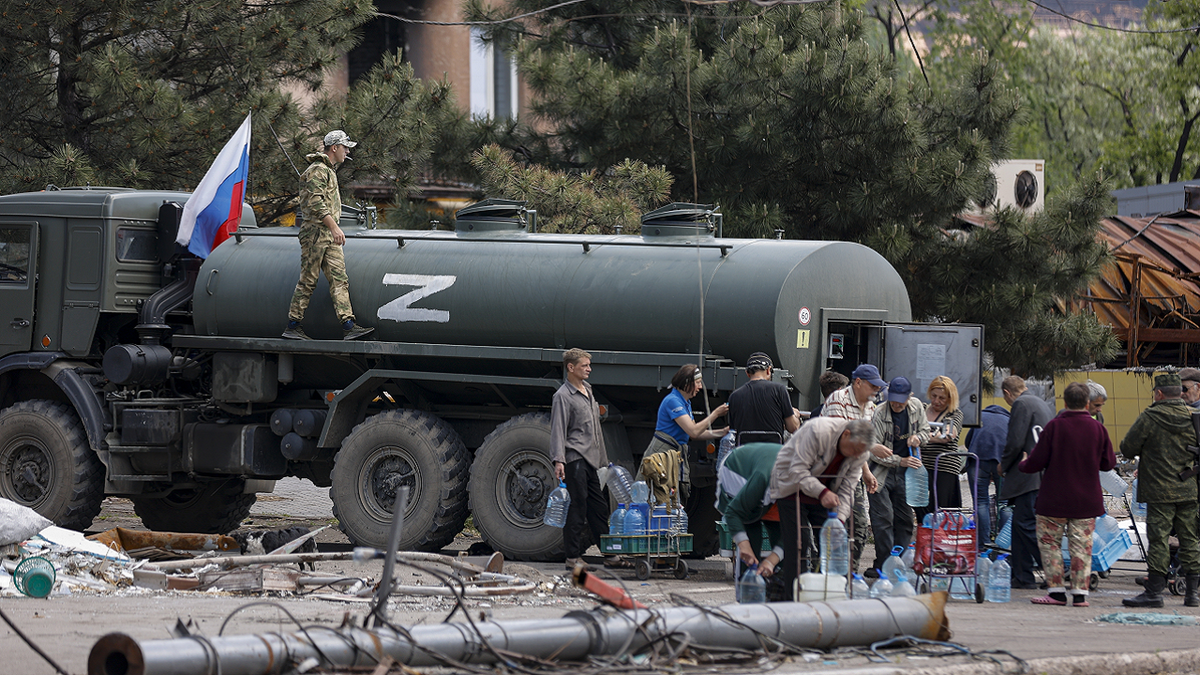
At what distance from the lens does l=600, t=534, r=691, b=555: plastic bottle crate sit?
1129 centimetres

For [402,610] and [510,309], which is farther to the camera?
[510,309]

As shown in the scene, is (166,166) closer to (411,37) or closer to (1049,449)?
(1049,449)

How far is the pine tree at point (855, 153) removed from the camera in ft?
55.8

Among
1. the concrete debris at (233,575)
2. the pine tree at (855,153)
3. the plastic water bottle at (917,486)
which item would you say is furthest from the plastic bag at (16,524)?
the pine tree at (855,153)

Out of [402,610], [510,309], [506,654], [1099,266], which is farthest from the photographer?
[1099,266]

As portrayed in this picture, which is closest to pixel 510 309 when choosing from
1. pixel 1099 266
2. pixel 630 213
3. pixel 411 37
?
pixel 630 213

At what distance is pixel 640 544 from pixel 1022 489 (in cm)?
314

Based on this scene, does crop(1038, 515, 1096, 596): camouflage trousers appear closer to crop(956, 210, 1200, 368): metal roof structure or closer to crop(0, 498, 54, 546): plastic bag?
crop(0, 498, 54, 546): plastic bag

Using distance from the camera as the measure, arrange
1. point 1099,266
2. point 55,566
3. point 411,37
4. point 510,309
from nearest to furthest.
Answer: point 55,566 → point 510,309 → point 1099,266 → point 411,37

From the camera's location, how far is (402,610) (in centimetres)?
893

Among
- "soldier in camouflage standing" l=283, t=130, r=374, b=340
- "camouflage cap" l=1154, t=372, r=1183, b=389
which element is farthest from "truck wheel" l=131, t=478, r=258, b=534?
"camouflage cap" l=1154, t=372, r=1183, b=389

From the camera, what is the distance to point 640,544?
1133 centimetres

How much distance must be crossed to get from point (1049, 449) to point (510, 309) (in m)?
4.42

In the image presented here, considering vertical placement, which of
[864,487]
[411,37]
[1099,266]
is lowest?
[864,487]
